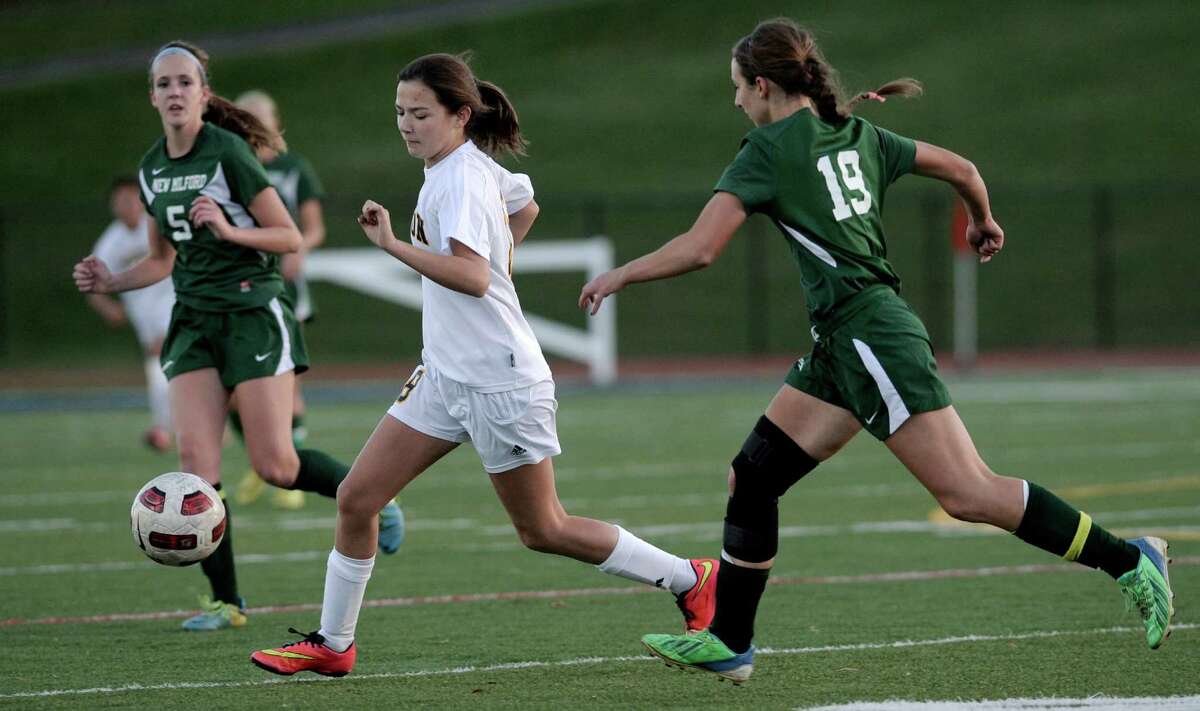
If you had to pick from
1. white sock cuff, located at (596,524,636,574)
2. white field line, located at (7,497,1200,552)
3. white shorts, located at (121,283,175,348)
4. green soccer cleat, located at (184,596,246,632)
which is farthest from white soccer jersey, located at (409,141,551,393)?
white shorts, located at (121,283,175,348)

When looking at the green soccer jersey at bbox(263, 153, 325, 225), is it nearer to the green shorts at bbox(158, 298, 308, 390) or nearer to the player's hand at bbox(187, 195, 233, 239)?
the green shorts at bbox(158, 298, 308, 390)

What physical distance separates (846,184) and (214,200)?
9.29 ft

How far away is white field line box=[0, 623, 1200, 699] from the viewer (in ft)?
19.1

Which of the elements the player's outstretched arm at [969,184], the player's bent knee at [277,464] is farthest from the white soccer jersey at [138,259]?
the player's outstretched arm at [969,184]

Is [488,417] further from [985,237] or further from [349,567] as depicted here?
[985,237]

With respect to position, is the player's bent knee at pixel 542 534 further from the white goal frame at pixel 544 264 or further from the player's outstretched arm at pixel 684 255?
the white goal frame at pixel 544 264

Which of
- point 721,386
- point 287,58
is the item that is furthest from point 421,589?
point 287,58

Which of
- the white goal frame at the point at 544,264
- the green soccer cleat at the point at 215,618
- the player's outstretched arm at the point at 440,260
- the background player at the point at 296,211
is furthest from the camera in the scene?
the white goal frame at the point at 544,264

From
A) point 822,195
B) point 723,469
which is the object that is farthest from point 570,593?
point 723,469

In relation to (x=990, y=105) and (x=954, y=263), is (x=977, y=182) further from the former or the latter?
(x=990, y=105)

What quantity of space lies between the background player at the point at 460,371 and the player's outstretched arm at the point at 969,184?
1336mm

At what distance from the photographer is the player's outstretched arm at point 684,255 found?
5.14 meters

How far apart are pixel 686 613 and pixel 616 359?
2300 centimetres

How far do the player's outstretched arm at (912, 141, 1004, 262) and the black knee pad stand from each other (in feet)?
3.16
